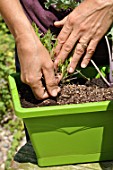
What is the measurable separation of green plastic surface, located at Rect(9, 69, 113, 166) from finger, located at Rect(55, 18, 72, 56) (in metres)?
0.20

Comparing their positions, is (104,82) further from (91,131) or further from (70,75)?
(91,131)

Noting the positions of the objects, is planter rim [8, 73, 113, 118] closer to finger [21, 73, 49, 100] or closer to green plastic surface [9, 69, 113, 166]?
green plastic surface [9, 69, 113, 166]

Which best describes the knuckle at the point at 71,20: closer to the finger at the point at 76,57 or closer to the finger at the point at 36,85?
the finger at the point at 76,57

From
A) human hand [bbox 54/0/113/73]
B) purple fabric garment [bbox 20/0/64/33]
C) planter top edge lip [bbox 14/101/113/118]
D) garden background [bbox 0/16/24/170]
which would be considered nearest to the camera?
planter top edge lip [bbox 14/101/113/118]

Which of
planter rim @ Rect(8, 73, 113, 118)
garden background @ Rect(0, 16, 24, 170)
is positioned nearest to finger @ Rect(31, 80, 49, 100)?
planter rim @ Rect(8, 73, 113, 118)

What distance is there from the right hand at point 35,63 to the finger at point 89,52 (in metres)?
0.16

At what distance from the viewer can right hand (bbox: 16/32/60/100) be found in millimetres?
1500

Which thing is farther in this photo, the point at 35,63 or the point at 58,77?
the point at 58,77

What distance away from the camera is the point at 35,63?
4.93 feet

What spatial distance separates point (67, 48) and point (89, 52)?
0.08 meters

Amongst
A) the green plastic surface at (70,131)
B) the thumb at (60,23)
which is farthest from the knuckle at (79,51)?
the green plastic surface at (70,131)

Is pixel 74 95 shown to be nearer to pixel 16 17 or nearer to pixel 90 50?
pixel 90 50

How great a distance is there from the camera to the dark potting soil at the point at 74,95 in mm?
1580

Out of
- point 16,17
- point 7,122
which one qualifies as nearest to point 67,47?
point 16,17
